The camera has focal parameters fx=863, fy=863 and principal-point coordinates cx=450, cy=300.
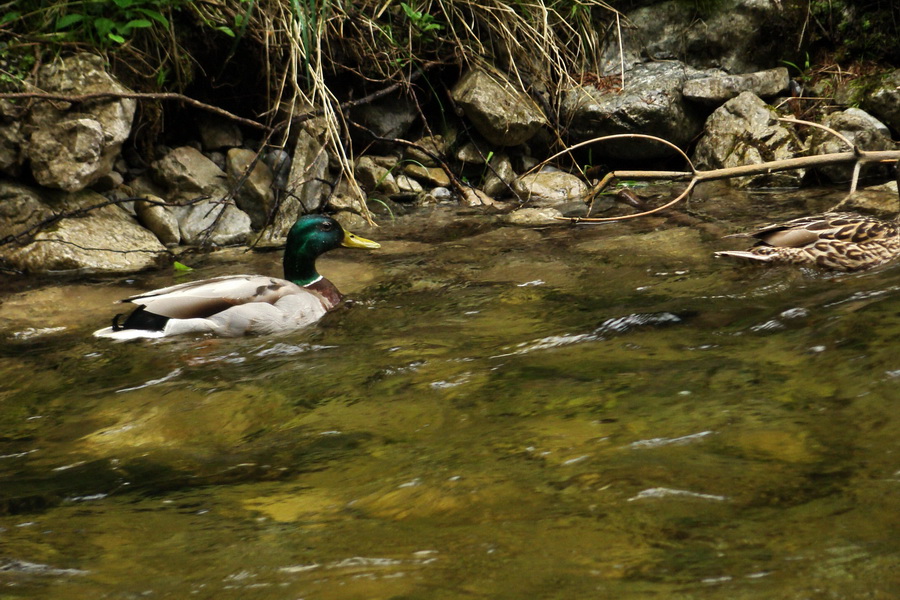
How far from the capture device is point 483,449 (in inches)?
103

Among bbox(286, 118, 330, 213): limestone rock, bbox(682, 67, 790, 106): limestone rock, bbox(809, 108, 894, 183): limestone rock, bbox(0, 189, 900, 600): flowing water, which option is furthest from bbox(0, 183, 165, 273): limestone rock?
bbox(809, 108, 894, 183): limestone rock

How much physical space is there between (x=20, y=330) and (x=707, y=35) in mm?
6990

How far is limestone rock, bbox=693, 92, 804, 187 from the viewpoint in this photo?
7777 mm

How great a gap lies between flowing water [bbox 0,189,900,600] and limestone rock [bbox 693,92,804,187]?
303 cm

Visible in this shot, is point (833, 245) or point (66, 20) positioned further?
point (66, 20)

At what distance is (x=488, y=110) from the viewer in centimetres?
787

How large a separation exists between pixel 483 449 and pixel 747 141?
6.21 meters

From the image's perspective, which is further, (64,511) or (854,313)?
(854,313)

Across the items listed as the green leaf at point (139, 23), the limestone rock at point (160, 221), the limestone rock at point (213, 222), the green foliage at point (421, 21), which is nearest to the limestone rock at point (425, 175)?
the green foliage at point (421, 21)

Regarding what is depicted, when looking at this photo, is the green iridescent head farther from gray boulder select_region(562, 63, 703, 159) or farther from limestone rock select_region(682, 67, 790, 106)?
limestone rock select_region(682, 67, 790, 106)

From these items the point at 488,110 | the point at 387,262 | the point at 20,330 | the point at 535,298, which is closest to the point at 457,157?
the point at 488,110

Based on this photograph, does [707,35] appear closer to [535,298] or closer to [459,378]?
[535,298]

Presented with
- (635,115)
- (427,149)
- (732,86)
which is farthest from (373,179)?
(732,86)

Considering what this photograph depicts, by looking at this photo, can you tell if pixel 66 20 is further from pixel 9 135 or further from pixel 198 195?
pixel 198 195
